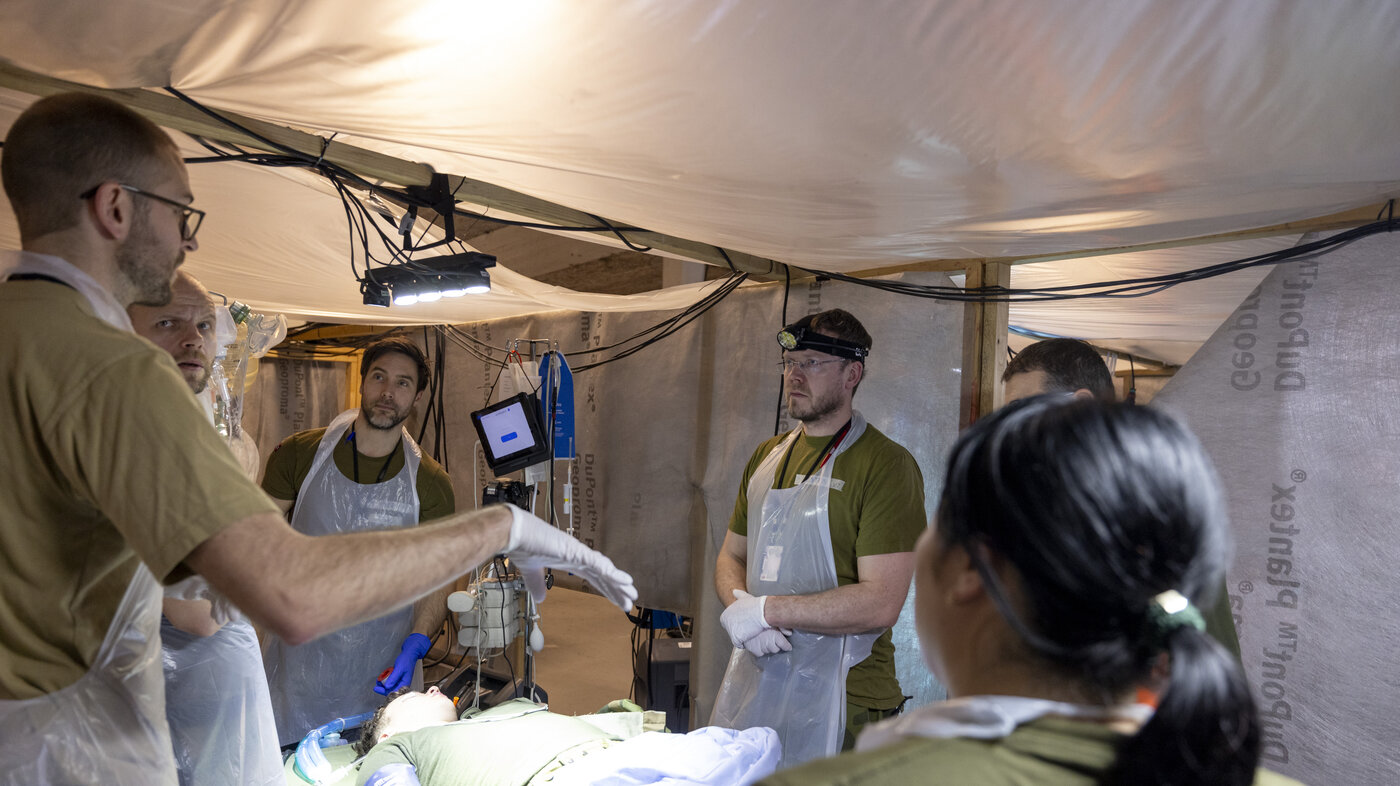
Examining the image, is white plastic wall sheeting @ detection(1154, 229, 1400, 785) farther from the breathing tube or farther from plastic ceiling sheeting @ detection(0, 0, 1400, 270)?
the breathing tube

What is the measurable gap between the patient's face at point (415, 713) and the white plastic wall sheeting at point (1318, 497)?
90.9 inches

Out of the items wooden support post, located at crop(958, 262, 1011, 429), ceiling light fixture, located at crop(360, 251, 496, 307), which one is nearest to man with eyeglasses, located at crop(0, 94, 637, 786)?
ceiling light fixture, located at crop(360, 251, 496, 307)

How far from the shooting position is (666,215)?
7.97 ft

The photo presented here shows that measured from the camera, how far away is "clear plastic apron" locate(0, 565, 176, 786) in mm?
1005

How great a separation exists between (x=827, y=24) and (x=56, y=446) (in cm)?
116

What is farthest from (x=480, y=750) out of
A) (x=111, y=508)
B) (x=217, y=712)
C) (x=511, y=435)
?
(x=111, y=508)

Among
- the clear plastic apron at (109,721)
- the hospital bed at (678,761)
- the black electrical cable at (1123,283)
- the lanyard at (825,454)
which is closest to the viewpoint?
the clear plastic apron at (109,721)

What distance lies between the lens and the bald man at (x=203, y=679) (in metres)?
1.94

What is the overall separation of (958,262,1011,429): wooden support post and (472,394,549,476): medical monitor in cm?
154

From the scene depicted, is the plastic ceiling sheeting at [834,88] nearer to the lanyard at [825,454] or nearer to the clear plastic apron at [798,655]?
the lanyard at [825,454]

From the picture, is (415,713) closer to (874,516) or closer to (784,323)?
(874,516)

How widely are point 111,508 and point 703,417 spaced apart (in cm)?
282

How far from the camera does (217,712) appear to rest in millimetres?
1983

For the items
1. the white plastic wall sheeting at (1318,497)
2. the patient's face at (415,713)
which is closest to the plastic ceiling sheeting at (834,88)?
the white plastic wall sheeting at (1318,497)
